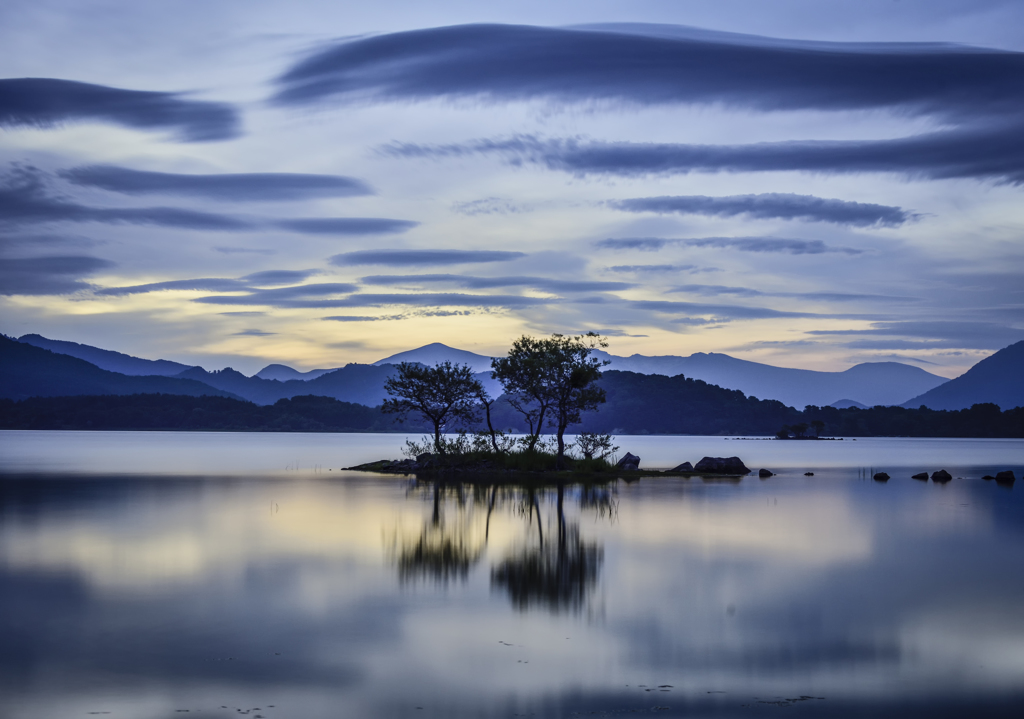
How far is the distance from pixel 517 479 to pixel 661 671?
38974mm

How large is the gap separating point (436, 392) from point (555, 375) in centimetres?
804

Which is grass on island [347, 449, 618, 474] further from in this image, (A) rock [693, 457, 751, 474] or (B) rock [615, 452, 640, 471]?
(A) rock [693, 457, 751, 474]

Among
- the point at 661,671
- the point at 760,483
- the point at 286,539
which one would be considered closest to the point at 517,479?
the point at 760,483

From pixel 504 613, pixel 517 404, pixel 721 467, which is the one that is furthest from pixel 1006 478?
pixel 504 613

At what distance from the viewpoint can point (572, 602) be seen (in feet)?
52.1

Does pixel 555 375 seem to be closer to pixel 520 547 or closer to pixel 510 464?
pixel 510 464

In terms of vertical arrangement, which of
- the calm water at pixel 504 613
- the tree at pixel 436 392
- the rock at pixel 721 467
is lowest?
the calm water at pixel 504 613

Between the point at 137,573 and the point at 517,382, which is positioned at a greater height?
the point at 517,382

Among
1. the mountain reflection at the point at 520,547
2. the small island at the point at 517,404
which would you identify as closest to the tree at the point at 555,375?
the small island at the point at 517,404

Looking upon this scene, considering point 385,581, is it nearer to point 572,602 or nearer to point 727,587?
point 572,602

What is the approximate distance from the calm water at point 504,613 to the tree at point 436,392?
77.2 ft

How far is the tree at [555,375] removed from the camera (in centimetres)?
5391

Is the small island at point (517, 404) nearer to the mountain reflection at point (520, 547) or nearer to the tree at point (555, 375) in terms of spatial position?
the tree at point (555, 375)

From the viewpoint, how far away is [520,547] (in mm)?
23062
